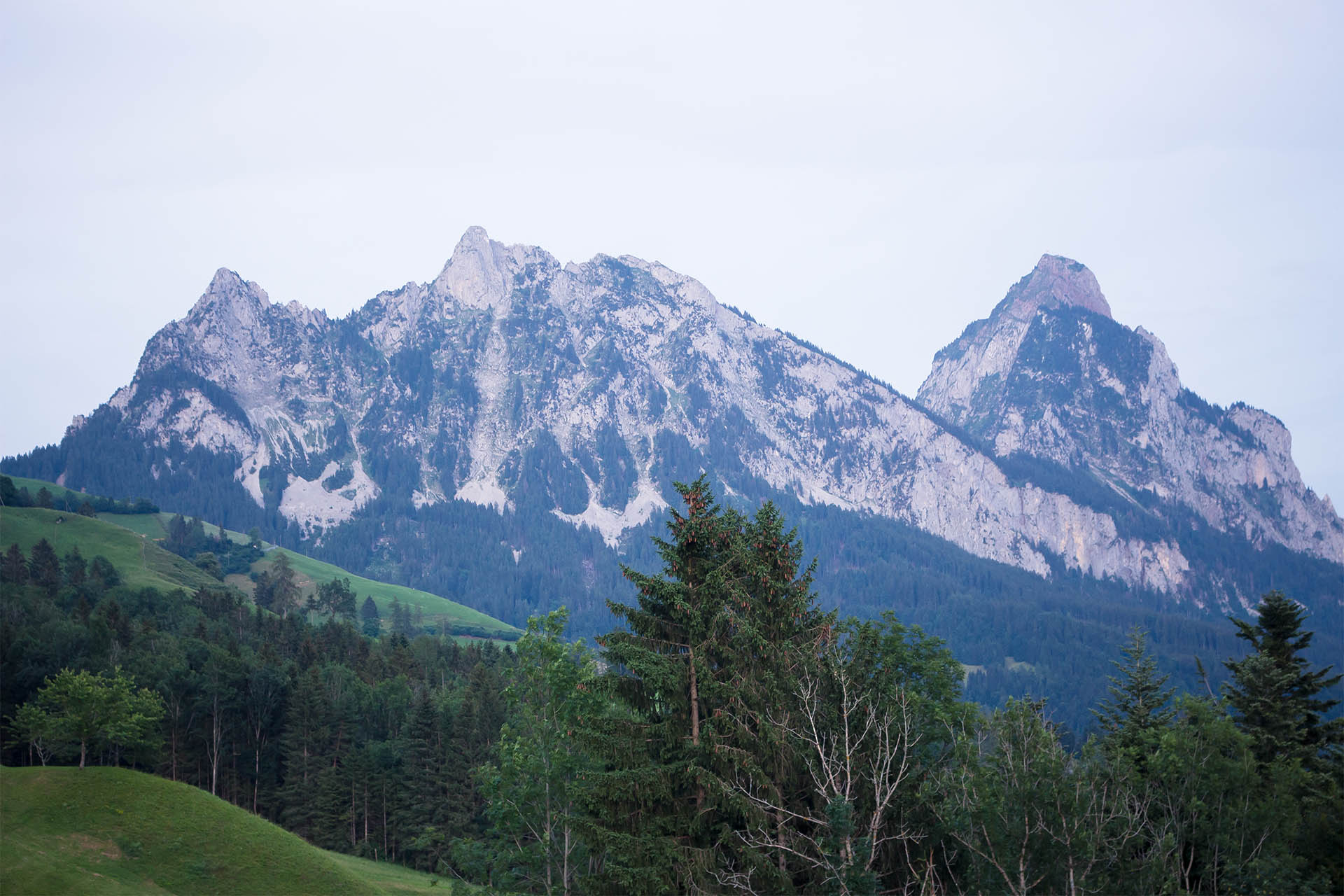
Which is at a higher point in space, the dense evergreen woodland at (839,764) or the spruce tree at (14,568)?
the spruce tree at (14,568)

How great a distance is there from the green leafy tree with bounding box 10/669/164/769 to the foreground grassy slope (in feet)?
32.0

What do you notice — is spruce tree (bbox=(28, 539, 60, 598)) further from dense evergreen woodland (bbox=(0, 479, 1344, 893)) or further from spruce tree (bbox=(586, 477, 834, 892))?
spruce tree (bbox=(586, 477, 834, 892))

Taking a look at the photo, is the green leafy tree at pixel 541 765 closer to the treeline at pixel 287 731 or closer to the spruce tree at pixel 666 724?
the spruce tree at pixel 666 724

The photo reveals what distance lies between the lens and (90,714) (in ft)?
265

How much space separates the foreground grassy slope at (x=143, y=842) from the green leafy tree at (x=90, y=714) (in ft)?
32.0

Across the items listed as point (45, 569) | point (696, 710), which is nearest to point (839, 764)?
point (696, 710)

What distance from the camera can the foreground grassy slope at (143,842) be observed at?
58.4 meters

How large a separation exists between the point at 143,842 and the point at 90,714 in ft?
74.9

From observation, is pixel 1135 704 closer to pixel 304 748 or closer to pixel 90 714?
pixel 304 748

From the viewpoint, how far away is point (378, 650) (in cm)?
15112

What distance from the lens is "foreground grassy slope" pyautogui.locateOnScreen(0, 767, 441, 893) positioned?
192ft

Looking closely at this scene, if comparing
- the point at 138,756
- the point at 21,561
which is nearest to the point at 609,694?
the point at 138,756

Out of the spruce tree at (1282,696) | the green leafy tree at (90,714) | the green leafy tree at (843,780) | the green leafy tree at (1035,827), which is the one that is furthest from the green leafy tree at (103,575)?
the spruce tree at (1282,696)

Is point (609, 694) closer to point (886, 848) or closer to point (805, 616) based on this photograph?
point (805, 616)
